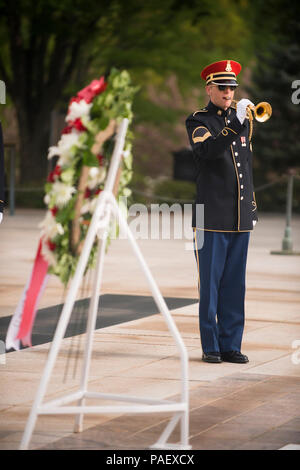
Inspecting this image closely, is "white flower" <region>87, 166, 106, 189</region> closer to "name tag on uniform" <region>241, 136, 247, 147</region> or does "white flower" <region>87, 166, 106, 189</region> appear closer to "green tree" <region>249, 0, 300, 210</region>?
"name tag on uniform" <region>241, 136, 247, 147</region>

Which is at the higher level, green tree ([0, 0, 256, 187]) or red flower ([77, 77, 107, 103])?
green tree ([0, 0, 256, 187])

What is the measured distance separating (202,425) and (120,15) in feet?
88.5

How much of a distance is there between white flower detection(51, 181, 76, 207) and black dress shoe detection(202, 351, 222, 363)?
2779 mm

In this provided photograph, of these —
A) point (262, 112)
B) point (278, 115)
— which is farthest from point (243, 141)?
point (278, 115)

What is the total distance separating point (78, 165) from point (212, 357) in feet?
9.23

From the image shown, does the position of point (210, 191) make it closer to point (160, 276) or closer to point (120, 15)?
point (160, 276)

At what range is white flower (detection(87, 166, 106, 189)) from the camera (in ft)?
15.5

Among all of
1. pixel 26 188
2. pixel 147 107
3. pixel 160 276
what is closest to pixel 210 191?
pixel 160 276

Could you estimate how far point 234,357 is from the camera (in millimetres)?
7207

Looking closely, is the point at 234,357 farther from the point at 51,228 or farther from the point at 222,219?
the point at 51,228

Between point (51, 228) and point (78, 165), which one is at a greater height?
point (78, 165)

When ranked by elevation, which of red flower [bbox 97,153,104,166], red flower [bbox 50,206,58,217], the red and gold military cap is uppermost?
the red and gold military cap

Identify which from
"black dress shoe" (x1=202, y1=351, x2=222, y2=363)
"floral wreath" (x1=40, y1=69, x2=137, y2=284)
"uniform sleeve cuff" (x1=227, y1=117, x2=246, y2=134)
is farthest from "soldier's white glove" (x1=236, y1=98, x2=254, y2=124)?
"floral wreath" (x1=40, y1=69, x2=137, y2=284)

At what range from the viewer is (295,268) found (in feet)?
46.5
